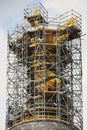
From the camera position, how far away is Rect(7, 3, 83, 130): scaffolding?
10162 centimetres

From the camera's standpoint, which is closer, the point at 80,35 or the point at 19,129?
the point at 19,129

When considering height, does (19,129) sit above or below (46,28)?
below

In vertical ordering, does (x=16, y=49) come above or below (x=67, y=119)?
above

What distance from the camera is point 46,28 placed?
347 ft

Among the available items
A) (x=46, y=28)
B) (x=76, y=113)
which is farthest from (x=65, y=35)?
(x=76, y=113)

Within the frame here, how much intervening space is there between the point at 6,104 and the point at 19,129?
18.8 feet

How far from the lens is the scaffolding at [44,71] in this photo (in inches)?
4001

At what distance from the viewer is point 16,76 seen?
105 meters

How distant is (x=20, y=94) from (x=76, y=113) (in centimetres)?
655

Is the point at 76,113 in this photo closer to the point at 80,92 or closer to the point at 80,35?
the point at 80,92

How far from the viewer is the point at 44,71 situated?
103m

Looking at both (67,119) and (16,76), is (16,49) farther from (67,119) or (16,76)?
(67,119)

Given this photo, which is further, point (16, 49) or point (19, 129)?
point (16, 49)

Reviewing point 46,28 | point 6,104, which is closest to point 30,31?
point 46,28
